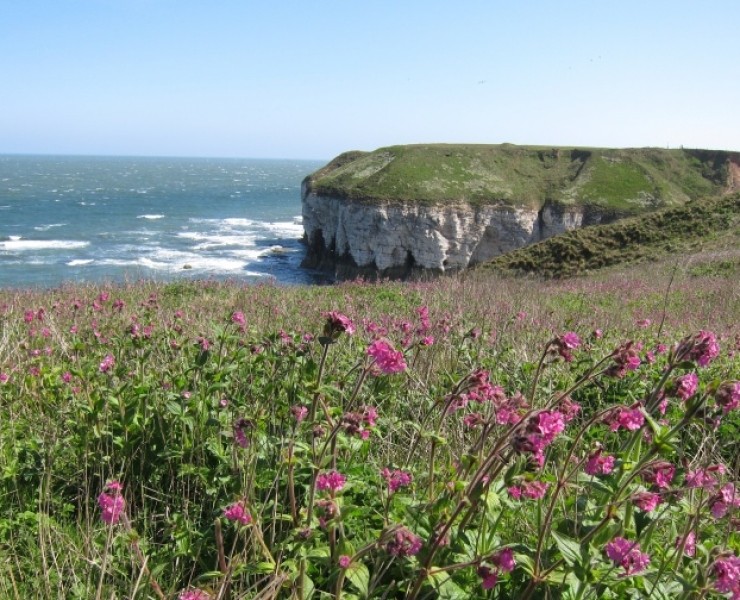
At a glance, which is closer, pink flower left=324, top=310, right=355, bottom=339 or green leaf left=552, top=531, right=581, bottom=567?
green leaf left=552, top=531, right=581, bottom=567

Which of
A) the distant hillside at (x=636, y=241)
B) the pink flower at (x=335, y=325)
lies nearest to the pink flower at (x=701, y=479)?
the pink flower at (x=335, y=325)

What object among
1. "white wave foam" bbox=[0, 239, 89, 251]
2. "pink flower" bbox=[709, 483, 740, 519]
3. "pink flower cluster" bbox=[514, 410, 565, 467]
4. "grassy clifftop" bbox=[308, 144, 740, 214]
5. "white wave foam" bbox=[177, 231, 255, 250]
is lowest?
"white wave foam" bbox=[0, 239, 89, 251]

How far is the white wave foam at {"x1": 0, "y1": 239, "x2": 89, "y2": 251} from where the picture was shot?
181 feet

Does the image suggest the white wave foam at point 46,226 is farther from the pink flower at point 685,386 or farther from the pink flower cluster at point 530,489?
the pink flower at point 685,386

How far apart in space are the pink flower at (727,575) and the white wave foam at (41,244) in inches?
2443

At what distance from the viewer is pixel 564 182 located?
58.8 m

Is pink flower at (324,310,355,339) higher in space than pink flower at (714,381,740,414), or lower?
higher

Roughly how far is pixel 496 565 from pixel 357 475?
3.75 ft

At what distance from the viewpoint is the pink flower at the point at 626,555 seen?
1962 millimetres

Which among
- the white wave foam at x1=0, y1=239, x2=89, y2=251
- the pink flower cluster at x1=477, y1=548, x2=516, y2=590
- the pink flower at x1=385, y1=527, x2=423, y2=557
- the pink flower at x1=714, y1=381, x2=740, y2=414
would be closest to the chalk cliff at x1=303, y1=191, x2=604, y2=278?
the white wave foam at x1=0, y1=239, x2=89, y2=251

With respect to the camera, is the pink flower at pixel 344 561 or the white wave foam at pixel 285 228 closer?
the pink flower at pixel 344 561

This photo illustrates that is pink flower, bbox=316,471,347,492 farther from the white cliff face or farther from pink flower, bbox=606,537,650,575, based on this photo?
the white cliff face

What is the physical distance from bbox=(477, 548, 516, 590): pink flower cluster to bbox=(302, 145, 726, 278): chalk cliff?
1874 inches

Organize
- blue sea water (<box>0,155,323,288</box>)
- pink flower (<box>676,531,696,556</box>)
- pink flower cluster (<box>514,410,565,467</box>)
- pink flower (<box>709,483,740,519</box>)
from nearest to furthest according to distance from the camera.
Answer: pink flower cluster (<box>514,410,565,467</box>) → pink flower (<box>709,483,740,519</box>) → pink flower (<box>676,531,696,556</box>) → blue sea water (<box>0,155,323,288</box>)
